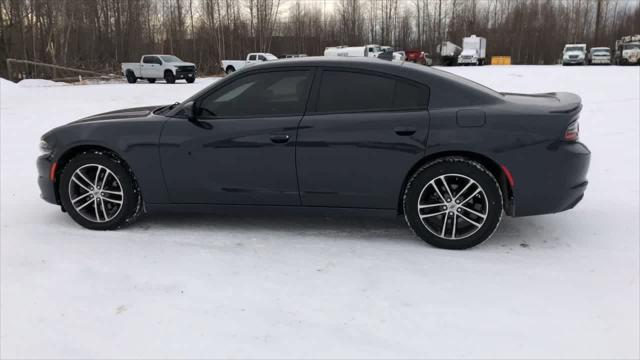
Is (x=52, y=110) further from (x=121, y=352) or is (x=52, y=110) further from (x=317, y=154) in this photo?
(x=121, y=352)

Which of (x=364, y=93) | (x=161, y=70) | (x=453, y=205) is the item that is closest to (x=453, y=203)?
(x=453, y=205)

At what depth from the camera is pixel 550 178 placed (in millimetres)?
3805

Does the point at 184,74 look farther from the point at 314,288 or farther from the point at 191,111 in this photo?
the point at 314,288

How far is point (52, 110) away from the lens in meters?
12.6

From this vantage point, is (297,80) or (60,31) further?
(60,31)

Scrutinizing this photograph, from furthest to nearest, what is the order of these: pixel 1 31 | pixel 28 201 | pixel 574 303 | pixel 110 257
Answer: pixel 1 31 → pixel 28 201 → pixel 110 257 → pixel 574 303

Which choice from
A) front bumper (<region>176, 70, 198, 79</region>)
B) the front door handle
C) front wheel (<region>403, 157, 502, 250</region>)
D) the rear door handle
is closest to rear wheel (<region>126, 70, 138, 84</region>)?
front bumper (<region>176, 70, 198, 79</region>)

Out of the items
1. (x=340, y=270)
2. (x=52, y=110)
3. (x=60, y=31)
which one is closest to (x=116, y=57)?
(x=60, y=31)

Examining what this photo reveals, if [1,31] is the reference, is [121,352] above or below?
below

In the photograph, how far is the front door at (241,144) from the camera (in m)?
4.11

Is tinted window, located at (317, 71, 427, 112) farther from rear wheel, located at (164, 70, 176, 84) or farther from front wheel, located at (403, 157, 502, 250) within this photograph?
rear wheel, located at (164, 70, 176, 84)

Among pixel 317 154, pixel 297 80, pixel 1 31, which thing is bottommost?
pixel 317 154

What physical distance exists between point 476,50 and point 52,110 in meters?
42.6

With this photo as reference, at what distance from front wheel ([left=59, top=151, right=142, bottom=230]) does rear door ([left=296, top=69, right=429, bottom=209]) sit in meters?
1.56
